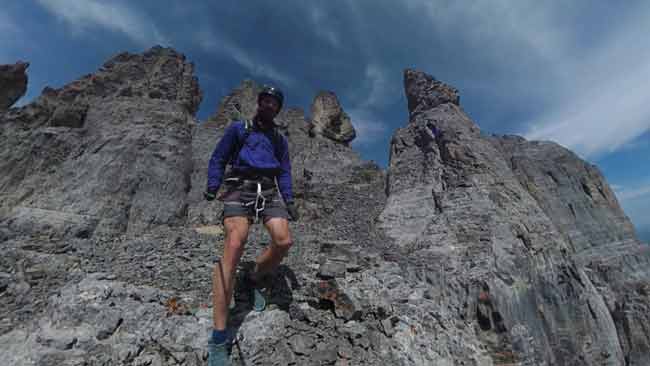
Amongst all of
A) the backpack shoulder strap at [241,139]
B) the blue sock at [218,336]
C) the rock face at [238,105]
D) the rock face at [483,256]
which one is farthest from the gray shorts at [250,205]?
the rock face at [238,105]

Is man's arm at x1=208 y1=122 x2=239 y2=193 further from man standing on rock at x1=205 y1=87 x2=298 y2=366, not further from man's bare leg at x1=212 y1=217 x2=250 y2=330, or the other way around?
man's bare leg at x1=212 y1=217 x2=250 y2=330

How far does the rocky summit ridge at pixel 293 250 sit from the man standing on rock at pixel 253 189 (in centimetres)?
95

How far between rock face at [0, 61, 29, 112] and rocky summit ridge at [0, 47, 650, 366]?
0.06m

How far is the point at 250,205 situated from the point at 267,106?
1.61 metres

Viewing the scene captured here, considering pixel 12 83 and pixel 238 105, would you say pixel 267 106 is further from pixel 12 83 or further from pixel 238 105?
pixel 12 83

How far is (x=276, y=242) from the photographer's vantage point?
4.02 m

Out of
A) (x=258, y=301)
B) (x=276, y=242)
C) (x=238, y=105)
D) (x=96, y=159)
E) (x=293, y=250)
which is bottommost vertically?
(x=258, y=301)

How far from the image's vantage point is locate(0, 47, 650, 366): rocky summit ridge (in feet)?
13.3

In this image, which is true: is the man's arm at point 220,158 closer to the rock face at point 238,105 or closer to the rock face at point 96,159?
the rock face at point 96,159

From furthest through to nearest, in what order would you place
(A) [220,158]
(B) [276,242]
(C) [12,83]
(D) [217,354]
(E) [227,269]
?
1. (C) [12,83]
2. (A) [220,158]
3. (B) [276,242]
4. (E) [227,269]
5. (D) [217,354]

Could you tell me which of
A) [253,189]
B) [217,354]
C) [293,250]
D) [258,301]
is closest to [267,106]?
[253,189]

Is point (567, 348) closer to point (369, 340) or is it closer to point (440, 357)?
point (440, 357)

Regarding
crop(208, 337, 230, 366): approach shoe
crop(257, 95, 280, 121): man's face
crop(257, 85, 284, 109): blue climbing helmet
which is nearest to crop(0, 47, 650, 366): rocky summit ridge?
crop(208, 337, 230, 366): approach shoe

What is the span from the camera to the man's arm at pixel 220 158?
3.99m
